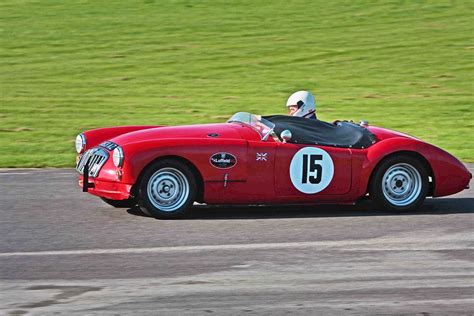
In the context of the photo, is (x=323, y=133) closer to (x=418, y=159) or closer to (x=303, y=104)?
(x=303, y=104)

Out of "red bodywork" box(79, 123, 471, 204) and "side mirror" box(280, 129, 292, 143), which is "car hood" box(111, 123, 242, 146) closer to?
"red bodywork" box(79, 123, 471, 204)

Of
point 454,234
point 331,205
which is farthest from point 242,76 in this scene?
point 454,234

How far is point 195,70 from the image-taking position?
25.4m

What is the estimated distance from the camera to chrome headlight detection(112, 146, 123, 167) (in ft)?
33.5

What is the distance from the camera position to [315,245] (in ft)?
29.9

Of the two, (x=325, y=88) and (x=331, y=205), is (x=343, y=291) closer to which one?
(x=331, y=205)

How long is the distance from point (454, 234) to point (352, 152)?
1.50 meters

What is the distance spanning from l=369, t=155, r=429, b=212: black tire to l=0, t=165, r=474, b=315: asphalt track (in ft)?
0.60

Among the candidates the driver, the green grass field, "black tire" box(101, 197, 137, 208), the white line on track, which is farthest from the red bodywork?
the green grass field

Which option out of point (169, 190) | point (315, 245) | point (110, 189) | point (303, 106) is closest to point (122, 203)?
point (110, 189)

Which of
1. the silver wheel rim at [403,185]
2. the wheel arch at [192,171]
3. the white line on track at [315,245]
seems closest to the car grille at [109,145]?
the wheel arch at [192,171]

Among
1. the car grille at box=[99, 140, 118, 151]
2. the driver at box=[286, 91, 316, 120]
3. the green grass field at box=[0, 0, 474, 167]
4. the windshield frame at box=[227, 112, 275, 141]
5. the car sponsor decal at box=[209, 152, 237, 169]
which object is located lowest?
the car sponsor decal at box=[209, 152, 237, 169]

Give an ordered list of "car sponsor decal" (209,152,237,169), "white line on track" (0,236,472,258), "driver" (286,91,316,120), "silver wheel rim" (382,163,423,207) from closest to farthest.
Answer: "white line on track" (0,236,472,258), "car sponsor decal" (209,152,237,169), "silver wheel rim" (382,163,423,207), "driver" (286,91,316,120)

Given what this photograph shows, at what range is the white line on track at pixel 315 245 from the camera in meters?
8.67
